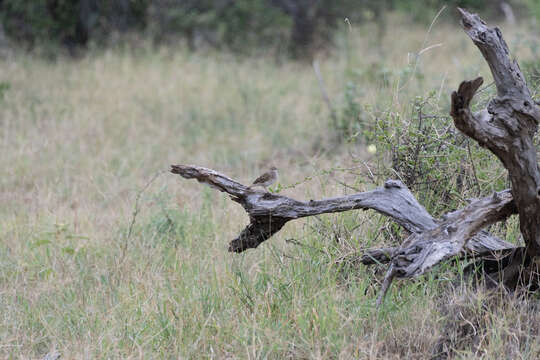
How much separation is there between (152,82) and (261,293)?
559 cm

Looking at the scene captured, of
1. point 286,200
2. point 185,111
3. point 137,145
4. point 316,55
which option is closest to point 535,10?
point 316,55

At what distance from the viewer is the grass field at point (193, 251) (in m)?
2.58

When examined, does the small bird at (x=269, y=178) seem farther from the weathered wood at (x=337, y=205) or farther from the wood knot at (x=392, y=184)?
the wood knot at (x=392, y=184)

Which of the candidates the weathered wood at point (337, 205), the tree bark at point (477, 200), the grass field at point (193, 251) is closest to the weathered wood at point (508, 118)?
the tree bark at point (477, 200)

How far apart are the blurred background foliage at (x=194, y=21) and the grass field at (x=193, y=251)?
278cm


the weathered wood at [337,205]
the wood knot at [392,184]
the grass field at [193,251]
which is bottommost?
the grass field at [193,251]

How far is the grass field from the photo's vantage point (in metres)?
2.58

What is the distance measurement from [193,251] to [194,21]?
728 centimetres

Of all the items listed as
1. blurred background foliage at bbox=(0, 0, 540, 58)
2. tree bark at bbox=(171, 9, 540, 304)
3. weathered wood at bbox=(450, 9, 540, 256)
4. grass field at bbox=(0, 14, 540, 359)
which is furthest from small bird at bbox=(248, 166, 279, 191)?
blurred background foliage at bbox=(0, 0, 540, 58)

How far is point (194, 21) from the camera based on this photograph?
403 inches

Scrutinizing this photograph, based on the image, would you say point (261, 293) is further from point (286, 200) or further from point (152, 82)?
point (152, 82)

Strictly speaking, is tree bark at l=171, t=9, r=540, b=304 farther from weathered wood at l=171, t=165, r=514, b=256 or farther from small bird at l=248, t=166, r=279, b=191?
small bird at l=248, t=166, r=279, b=191

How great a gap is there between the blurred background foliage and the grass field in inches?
109

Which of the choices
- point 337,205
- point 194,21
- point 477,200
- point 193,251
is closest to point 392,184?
point 337,205
